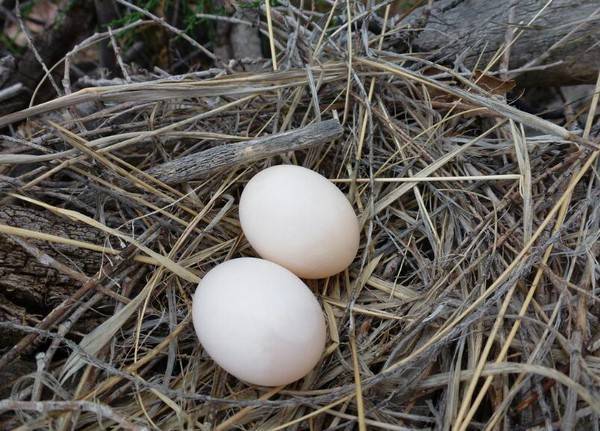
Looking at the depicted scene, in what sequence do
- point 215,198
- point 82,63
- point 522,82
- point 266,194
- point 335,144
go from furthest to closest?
point 82,63 → point 522,82 → point 335,144 → point 215,198 → point 266,194

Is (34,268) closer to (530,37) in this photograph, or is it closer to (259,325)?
(259,325)

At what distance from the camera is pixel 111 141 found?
3.55ft

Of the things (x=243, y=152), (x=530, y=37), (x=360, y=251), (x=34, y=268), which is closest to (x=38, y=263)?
(x=34, y=268)

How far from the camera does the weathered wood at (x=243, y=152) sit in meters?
1.06

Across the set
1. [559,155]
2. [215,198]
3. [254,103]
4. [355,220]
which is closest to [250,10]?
[254,103]

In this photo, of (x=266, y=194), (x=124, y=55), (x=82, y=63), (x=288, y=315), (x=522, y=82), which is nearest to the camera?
(x=288, y=315)

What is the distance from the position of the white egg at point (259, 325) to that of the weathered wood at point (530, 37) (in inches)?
27.2

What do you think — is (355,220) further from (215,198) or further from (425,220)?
(215,198)

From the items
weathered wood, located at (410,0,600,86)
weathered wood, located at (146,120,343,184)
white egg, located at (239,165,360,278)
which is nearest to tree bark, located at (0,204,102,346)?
weathered wood, located at (146,120,343,184)

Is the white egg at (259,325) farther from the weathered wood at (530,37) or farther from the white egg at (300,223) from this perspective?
the weathered wood at (530,37)

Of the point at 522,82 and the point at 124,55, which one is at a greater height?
the point at 124,55

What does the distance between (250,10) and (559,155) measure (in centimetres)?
83

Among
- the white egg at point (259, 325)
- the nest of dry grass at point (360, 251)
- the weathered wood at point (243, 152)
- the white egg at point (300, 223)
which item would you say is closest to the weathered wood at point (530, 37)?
the nest of dry grass at point (360, 251)

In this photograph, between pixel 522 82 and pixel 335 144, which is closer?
pixel 335 144
